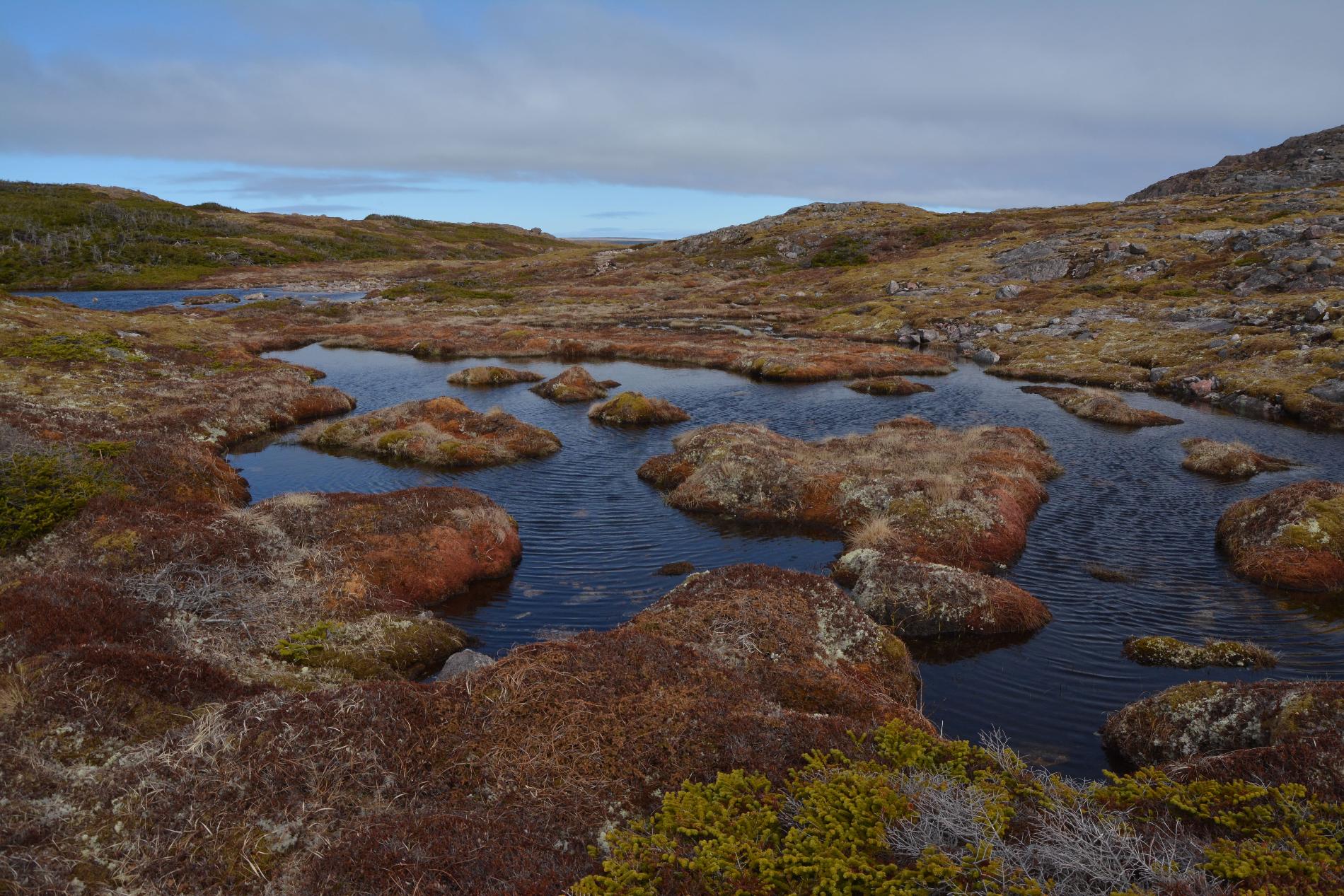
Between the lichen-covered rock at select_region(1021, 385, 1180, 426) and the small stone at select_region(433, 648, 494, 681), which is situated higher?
the lichen-covered rock at select_region(1021, 385, 1180, 426)

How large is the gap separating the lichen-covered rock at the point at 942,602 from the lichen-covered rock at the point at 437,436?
23.2 metres

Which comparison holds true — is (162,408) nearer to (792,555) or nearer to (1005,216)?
(792,555)

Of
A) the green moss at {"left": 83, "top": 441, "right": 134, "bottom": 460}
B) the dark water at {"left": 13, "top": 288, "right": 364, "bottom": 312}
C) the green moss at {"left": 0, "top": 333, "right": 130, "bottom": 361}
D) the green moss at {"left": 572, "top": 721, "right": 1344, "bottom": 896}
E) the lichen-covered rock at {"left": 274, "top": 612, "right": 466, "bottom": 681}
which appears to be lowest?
the lichen-covered rock at {"left": 274, "top": 612, "right": 466, "bottom": 681}

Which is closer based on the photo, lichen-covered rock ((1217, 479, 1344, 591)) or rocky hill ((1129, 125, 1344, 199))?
lichen-covered rock ((1217, 479, 1344, 591))

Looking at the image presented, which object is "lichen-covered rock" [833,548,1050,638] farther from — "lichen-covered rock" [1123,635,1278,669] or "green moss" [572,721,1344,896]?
"green moss" [572,721,1344,896]

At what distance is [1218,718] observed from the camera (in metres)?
14.3

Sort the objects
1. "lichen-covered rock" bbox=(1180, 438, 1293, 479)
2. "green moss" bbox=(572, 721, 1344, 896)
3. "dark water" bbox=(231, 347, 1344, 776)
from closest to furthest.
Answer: "green moss" bbox=(572, 721, 1344, 896) < "dark water" bbox=(231, 347, 1344, 776) < "lichen-covered rock" bbox=(1180, 438, 1293, 479)

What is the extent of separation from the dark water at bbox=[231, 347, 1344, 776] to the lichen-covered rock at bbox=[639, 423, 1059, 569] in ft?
4.53

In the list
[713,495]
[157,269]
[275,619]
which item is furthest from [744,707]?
[157,269]

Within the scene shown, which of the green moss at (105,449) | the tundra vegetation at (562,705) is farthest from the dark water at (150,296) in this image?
the green moss at (105,449)

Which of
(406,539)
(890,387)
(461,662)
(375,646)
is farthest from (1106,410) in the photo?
(375,646)

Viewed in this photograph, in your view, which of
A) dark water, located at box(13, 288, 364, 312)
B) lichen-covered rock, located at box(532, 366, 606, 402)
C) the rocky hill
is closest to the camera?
lichen-covered rock, located at box(532, 366, 606, 402)

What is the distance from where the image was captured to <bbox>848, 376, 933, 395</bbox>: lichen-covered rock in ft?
190

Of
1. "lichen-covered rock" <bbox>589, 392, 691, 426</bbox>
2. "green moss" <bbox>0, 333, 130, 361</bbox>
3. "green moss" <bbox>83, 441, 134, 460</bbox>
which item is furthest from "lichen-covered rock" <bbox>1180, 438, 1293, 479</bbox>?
"green moss" <bbox>0, 333, 130, 361</bbox>
